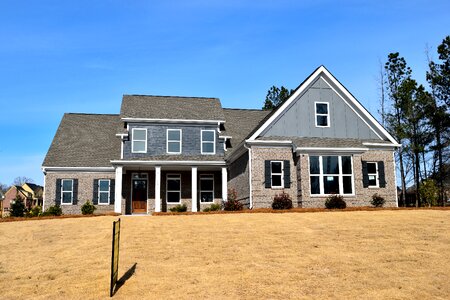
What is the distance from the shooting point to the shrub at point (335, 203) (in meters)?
22.8

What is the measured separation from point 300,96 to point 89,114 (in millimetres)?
18333

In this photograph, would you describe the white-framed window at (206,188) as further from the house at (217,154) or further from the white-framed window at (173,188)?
the white-framed window at (173,188)

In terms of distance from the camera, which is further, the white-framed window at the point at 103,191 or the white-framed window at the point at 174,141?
the white-framed window at the point at 103,191

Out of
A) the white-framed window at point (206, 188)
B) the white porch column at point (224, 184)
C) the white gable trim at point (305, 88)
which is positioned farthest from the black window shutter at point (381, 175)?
the white-framed window at point (206, 188)

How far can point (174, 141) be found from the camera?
2902 cm

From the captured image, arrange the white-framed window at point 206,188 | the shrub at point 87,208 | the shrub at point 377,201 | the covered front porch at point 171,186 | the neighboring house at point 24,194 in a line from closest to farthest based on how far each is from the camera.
A: the shrub at point 377,201 < the shrub at point 87,208 < the covered front porch at point 171,186 < the white-framed window at point 206,188 < the neighboring house at point 24,194

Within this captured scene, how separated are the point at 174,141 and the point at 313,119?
925 cm

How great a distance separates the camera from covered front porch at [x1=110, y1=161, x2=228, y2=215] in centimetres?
2853

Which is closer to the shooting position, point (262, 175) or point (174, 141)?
point (262, 175)

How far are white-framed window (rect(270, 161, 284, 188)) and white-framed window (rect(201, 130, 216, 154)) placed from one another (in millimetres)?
6464

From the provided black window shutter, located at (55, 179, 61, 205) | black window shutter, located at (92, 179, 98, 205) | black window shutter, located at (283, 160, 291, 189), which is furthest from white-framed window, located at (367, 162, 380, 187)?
black window shutter, located at (55, 179, 61, 205)

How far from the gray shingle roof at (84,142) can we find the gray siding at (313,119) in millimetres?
12403

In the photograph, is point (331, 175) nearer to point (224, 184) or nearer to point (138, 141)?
point (224, 184)

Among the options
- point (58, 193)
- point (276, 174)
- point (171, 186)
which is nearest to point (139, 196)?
point (171, 186)
